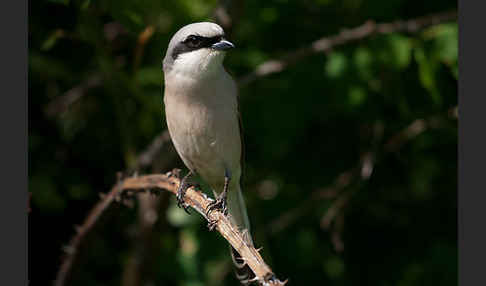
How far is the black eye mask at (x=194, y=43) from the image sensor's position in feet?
10.9

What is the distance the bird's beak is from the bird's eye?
0.09 meters

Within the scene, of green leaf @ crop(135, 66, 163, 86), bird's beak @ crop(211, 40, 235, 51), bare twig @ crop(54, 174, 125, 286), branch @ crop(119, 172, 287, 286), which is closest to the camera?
branch @ crop(119, 172, 287, 286)

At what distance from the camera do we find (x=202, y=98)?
331 cm

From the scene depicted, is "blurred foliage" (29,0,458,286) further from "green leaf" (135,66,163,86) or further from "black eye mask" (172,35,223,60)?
"black eye mask" (172,35,223,60)

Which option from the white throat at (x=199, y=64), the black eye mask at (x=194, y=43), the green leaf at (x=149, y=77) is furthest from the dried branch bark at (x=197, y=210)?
the green leaf at (x=149, y=77)

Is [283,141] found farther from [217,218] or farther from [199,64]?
[217,218]

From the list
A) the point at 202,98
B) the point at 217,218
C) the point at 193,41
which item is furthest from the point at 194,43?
the point at 217,218

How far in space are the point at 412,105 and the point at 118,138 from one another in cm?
209

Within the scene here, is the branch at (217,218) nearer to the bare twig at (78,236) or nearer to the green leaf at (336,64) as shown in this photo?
the bare twig at (78,236)

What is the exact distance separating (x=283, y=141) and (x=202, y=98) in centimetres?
90

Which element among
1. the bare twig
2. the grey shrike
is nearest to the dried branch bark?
the bare twig

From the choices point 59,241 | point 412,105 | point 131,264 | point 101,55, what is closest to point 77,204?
point 59,241

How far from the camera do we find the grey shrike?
10.9ft

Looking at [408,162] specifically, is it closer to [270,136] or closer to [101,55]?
[270,136]
